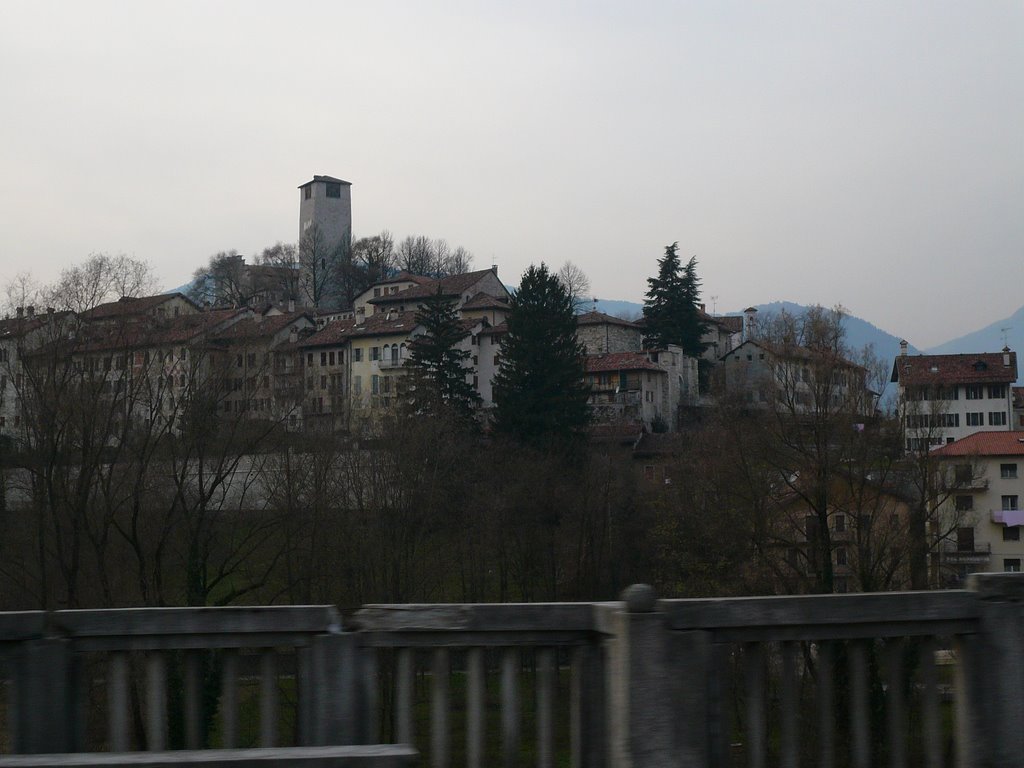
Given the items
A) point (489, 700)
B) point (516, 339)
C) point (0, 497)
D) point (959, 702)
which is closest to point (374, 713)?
point (489, 700)

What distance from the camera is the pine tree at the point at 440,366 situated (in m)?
61.1

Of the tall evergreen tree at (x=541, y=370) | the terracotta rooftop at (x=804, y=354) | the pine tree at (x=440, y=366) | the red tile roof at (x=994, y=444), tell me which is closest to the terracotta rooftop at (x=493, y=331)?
the pine tree at (x=440, y=366)

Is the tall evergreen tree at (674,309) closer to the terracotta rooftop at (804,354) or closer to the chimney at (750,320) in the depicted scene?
the chimney at (750,320)

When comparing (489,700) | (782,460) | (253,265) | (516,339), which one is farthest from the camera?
(253,265)

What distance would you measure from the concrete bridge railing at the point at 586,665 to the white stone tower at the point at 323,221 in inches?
4475

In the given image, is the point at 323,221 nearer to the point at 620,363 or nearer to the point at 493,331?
the point at 493,331

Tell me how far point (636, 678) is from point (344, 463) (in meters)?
38.1

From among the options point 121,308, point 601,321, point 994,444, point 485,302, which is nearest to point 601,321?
point 601,321

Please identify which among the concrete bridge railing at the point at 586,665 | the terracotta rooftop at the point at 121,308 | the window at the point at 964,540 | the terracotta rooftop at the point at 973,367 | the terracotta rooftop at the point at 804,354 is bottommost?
the window at the point at 964,540

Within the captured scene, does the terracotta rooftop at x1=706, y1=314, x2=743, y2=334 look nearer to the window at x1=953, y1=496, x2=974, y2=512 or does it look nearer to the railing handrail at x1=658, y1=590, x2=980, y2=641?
the window at x1=953, y1=496, x2=974, y2=512

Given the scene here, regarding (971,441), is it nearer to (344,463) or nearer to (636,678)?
(344,463)

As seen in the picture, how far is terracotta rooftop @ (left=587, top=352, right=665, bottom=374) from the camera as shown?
75625 millimetres

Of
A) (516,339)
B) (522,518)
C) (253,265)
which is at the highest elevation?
(253,265)

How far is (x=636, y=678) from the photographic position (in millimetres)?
4199
